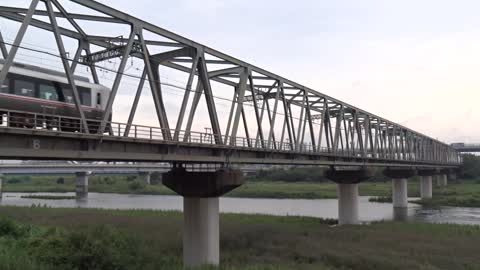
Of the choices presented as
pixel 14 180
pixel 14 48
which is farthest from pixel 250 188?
pixel 14 180

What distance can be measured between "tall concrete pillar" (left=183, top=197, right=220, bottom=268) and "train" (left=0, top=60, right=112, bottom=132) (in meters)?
8.32

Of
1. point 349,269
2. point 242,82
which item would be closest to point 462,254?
Answer: point 349,269

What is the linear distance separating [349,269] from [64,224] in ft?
105

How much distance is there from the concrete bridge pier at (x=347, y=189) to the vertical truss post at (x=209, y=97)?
2990 cm

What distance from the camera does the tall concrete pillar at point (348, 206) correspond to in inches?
2183

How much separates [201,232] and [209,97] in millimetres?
8586

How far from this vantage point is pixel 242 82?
1374 inches

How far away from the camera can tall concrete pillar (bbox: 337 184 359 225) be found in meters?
55.4

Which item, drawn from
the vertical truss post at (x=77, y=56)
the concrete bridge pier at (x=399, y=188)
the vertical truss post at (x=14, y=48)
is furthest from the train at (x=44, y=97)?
the concrete bridge pier at (x=399, y=188)

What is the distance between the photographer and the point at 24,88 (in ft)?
69.9

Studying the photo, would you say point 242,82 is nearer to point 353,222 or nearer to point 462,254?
point 462,254

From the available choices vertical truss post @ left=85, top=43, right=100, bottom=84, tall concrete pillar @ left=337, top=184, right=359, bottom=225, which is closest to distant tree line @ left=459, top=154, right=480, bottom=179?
tall concrete pillar @ left=337, top=184, right=359, bottom=225

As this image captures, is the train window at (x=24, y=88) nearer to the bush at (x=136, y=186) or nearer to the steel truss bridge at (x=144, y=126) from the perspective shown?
the steel truss bridge at (x=144, y=126)

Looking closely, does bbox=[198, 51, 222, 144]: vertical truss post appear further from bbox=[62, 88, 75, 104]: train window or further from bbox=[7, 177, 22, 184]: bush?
bbox=[7, 177, 22, 184]: bush
